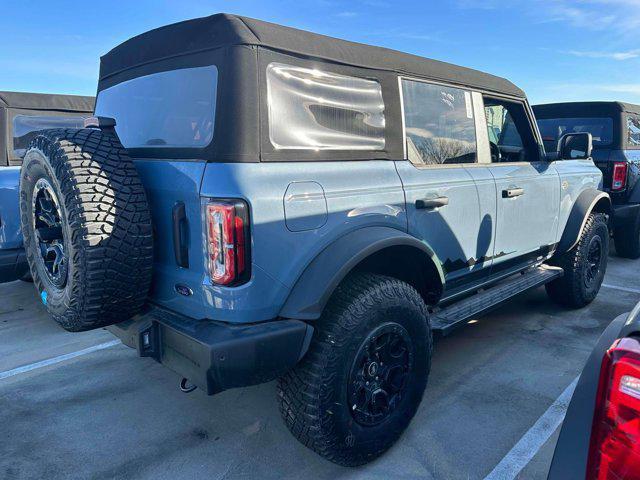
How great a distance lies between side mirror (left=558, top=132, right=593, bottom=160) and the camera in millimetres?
4051

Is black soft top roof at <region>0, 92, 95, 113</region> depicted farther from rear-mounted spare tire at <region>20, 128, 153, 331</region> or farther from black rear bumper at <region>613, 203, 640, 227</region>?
black rear bumper at <region>613, 203, 640, 227</region>

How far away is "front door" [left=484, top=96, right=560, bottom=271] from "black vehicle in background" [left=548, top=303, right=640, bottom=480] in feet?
7.22

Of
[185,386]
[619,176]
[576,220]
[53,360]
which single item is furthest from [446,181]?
[619,176]

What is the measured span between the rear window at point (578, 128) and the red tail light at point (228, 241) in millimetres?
5294

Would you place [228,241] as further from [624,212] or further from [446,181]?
[624,212]

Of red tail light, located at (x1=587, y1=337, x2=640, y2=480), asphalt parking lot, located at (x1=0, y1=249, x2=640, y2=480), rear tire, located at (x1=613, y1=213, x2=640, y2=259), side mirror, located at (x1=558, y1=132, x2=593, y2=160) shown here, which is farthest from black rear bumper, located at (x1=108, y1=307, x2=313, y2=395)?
rear tire, located at (x1=613, y1=213, x2=640, y2=259)

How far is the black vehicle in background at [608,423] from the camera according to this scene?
1.16 meters

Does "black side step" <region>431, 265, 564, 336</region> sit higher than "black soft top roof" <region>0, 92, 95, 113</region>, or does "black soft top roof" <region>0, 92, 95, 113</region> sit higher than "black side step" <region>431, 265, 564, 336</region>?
"black soft top roof" <region>0, 92, 95, 113</region>

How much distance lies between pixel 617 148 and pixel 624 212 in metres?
0.83

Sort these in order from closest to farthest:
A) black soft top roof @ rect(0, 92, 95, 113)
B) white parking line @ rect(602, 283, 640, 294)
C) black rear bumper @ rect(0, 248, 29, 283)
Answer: black rear bumper @ rect(0, 248, 29, 283) < black soft top roof @ rect(0, 92, 95, 113) < white parking line @ rect(602, 283, 640, 294)

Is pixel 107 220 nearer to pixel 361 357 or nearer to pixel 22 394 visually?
pixel 361 357

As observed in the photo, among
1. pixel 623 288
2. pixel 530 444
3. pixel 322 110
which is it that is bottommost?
pixel 530 444

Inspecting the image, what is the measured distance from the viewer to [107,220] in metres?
2.02

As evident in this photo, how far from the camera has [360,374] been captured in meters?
2.33
